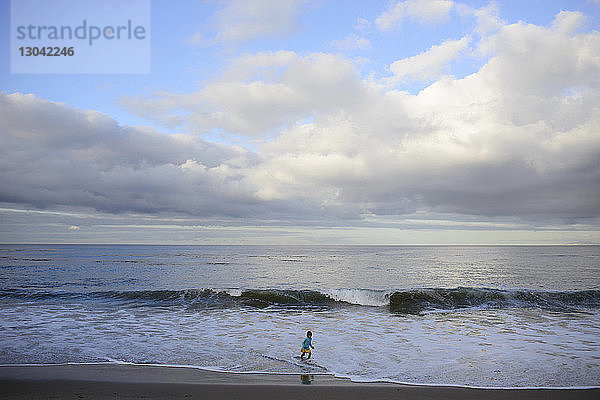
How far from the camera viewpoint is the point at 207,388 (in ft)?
31.6

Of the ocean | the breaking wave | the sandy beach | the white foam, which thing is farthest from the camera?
the white foam

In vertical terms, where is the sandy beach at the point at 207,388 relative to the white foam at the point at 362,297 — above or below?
above

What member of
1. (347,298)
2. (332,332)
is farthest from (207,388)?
(347,298)

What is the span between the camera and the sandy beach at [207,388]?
9.17 m

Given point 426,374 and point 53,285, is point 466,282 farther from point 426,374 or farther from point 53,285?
point 53,285

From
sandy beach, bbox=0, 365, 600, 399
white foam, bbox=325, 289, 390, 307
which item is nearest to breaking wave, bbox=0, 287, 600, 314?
white foam, bbox=325, 289, 390, 307

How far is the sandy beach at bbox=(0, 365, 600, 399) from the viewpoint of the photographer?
30.1 feet

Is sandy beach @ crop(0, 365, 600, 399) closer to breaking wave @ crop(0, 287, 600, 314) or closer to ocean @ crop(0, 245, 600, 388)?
ocean @ crop(0, 245, 600, 388)

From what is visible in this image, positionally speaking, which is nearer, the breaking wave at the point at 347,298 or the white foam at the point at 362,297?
the breaking wave at the point at 347,298

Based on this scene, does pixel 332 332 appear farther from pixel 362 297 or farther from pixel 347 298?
pixel 362 297

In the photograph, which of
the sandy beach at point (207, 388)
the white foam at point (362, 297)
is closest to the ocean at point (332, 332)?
the white foam at point (362, 297)

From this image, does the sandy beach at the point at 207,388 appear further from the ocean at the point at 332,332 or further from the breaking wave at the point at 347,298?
the breaking wave at the point at 347,298

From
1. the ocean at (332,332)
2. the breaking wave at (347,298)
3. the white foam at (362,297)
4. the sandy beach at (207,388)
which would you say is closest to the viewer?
the sandy beach at (207,388)

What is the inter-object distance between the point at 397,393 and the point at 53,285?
124 ft
